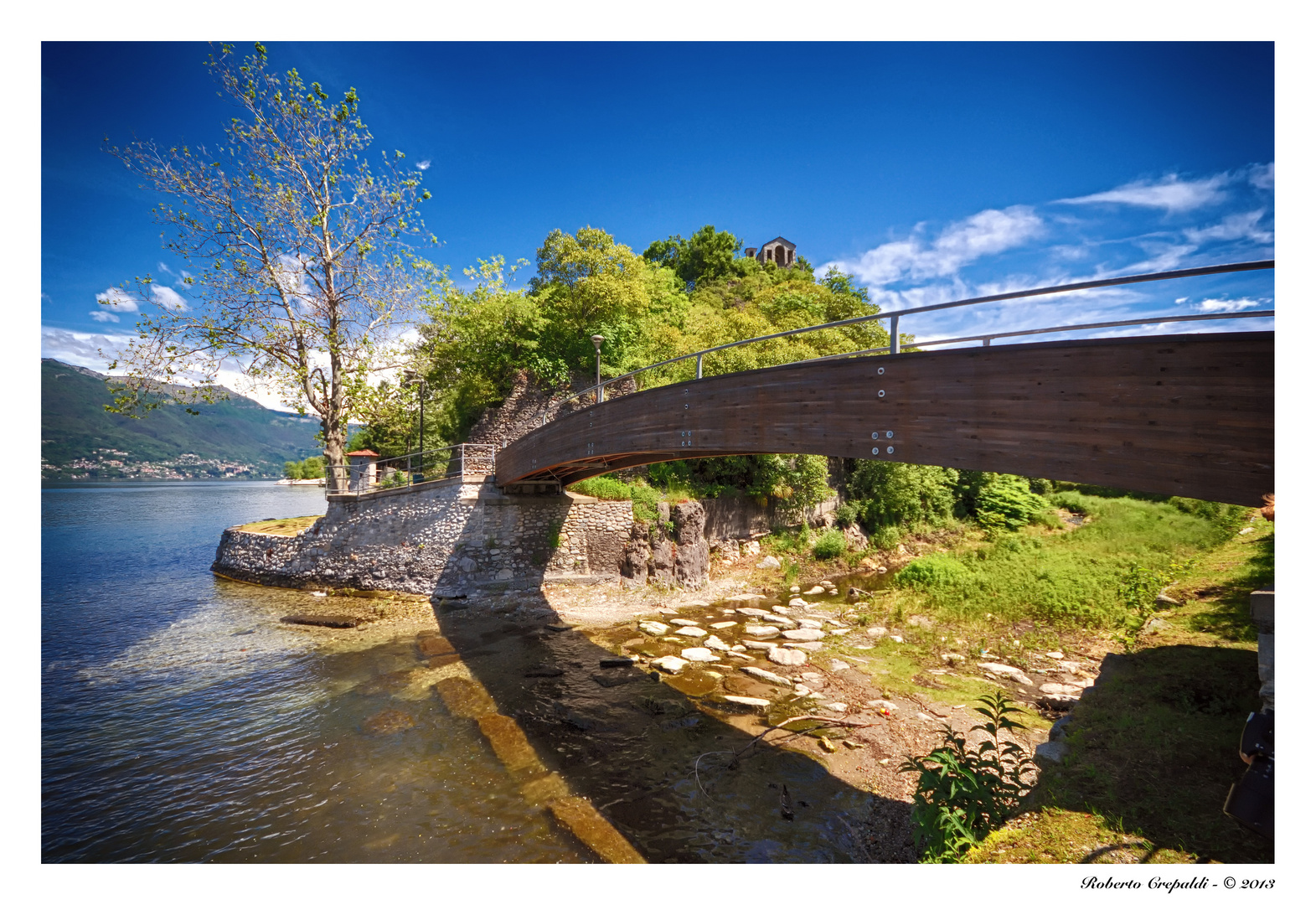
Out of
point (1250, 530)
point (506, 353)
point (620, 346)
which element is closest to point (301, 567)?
point (506, 353)

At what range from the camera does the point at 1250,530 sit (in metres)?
12.2

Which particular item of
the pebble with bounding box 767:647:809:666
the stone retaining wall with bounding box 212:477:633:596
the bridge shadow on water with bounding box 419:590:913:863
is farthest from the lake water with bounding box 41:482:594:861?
the pebble with bounding box 767:647:809:666

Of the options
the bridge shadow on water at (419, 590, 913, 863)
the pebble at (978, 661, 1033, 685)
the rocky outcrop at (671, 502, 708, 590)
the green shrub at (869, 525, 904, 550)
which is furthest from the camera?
the green shrub at (869, 525, 904, 550)

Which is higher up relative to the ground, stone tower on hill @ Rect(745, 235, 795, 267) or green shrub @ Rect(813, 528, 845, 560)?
stone tower on hill @ Rect(745, 235, 795, 267)

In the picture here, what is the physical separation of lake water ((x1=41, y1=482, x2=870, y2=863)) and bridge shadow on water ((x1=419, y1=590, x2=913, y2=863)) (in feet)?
0.09

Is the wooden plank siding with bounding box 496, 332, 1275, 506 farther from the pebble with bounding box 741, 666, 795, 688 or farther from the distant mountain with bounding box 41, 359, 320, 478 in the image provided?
the distant mountain with bounding box 41, 359, 320, 478

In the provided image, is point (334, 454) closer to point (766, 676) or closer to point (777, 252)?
point (766, 676)

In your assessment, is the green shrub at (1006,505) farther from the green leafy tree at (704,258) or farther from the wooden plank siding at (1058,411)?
the green leafy tree at (704,258)

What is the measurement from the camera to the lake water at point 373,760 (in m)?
5.07

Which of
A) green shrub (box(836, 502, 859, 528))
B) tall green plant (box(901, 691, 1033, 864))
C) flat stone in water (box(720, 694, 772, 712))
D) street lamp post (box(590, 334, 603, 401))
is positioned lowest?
flat stone in water (box(720, 694, 772, 712))

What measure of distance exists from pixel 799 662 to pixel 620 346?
15210 millimetres

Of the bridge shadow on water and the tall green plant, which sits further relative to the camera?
the bridge shadow on water

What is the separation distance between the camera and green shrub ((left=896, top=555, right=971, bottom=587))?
13.1m

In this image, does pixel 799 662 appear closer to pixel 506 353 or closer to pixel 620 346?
pixel 620 346
